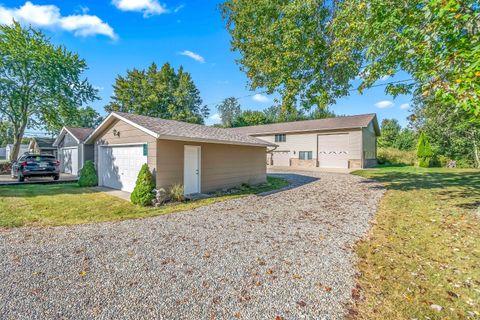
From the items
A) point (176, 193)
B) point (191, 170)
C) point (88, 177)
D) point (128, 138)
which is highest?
point (128, 138)

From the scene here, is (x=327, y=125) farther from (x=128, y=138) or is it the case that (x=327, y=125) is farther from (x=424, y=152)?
(x=128, y=138)

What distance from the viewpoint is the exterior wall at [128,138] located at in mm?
8312

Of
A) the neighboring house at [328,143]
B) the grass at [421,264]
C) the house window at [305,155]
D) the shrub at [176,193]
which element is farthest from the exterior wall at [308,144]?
the shrub at [176,193]

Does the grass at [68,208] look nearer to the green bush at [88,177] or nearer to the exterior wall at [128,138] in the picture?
the green bush at [88,177]

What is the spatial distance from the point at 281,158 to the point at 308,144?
3.54 metres

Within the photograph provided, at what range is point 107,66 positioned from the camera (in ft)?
49.0

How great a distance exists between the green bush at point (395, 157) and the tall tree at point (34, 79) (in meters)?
32.9

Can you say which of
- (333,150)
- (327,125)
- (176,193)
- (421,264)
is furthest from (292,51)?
(333,150)

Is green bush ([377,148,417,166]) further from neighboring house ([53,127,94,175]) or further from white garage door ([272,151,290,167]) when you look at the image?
neighboring house ([53,127,94,175])

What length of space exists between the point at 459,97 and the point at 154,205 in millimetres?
8305

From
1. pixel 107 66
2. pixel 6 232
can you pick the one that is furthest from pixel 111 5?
pixel 6 232

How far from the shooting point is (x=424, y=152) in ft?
71.8

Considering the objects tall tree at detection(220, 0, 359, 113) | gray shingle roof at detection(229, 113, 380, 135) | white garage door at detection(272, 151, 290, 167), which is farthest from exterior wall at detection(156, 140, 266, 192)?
white garage door at detection(272, 151, 290, 167)

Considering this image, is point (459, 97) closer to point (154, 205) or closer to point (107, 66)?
point (154, 205)
